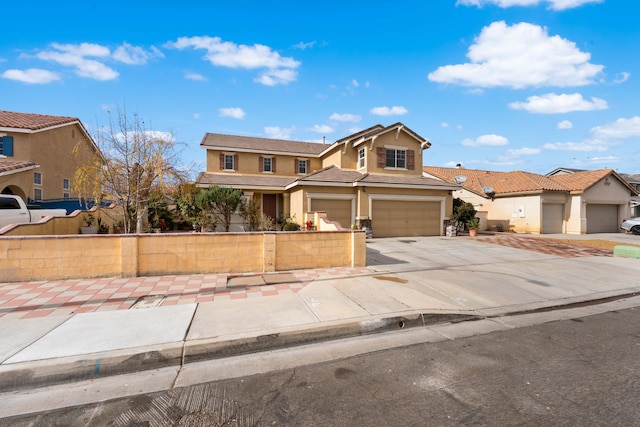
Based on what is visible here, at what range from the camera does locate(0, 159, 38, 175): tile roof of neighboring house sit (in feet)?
49.9

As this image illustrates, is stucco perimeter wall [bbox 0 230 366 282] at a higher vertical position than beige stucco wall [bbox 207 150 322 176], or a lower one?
lower

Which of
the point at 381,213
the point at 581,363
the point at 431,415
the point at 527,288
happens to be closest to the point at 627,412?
the point at 581,363

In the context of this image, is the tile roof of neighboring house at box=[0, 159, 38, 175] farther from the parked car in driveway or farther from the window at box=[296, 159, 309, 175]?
the parked car in driveway

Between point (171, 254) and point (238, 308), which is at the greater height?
point (171, 254)

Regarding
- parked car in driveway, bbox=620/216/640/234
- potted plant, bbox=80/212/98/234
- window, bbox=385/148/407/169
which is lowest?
parked car in driveway, bbox=620/216/640/234

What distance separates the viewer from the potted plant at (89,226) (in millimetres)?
12945

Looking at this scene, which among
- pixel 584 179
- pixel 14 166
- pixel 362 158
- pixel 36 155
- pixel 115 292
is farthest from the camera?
pixel 584 179

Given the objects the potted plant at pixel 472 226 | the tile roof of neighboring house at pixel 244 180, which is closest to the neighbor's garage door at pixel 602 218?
the potted plant at pixel 472 226

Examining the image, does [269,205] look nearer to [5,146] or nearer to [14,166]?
[14,166]

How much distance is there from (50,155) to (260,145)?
14135 mm

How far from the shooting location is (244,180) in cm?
2017

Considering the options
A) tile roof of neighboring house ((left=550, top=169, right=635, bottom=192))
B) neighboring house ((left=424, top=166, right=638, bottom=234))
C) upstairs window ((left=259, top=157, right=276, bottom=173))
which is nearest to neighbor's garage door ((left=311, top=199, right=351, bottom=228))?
upstairs window ((left=259, top=157, right=276, bottom=173))

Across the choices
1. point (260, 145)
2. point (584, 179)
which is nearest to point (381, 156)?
point (260, 145)

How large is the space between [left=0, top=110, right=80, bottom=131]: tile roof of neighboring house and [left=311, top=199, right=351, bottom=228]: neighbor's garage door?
18.5 m
